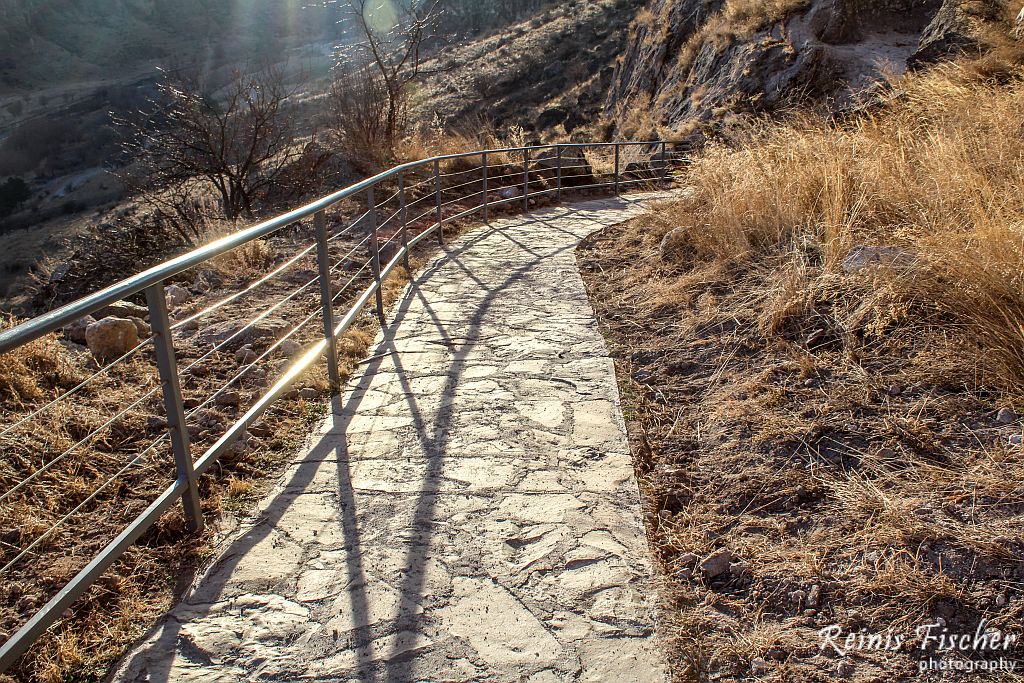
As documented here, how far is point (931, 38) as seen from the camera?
14.0 metres

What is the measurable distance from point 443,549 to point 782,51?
17944mm

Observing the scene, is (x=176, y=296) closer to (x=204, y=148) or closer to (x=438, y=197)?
(x=438, y=197)

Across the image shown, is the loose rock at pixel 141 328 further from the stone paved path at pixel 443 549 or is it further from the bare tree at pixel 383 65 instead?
the bare tree at pixel 383 65

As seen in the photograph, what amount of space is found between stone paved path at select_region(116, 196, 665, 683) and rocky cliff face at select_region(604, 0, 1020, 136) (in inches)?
509

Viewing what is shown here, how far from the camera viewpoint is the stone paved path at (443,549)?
8.40 feet

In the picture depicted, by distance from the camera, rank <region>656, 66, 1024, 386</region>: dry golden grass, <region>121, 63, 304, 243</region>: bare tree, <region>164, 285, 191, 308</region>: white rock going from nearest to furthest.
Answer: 1. <region>656, 66, 1024, 386</region>: dry golden grass
2. <region>164, 285, 191, 308</region>: white rock
3. <region>121, 63, 304, 243</region>: bare tree

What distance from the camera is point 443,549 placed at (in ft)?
10.4

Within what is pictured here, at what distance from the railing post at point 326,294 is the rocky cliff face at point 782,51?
43.2 feet

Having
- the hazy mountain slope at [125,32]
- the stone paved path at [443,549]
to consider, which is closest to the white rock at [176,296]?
the stone paved path at [443,549]

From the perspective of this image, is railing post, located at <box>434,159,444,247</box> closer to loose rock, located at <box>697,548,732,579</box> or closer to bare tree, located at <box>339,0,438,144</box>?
bare tree, located at <box>339,0,438,144</box>

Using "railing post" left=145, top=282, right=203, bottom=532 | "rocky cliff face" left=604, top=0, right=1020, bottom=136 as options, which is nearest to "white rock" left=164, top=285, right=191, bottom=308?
"railing post" left=145, top=282, right=203, bottom=532

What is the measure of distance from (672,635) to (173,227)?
457 inches

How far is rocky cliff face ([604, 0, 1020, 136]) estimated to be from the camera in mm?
15445

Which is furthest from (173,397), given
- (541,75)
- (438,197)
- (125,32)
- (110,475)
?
(125,32)
